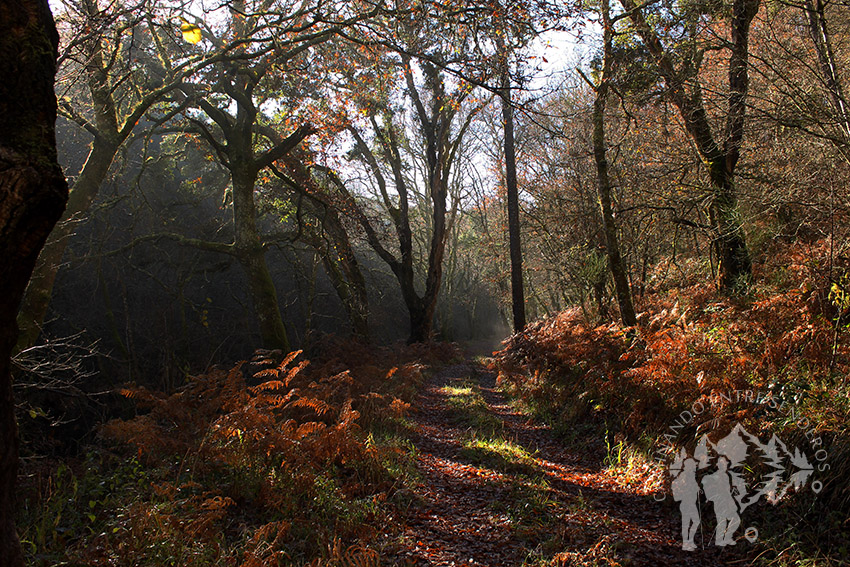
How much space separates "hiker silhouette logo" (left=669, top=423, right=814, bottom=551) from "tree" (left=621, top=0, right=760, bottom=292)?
11.3 feet

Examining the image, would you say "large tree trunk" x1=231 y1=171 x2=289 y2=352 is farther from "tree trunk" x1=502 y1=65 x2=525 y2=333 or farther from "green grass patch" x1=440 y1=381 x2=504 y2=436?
"tree trunk" x1=502 y1=65 x2=525 y2=333

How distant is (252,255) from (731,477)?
9.29 metres

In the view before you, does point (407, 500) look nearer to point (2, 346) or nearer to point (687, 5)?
point (2, 346)

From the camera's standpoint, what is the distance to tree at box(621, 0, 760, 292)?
6.78 m

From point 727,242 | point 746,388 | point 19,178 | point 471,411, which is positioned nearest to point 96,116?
point 19,178

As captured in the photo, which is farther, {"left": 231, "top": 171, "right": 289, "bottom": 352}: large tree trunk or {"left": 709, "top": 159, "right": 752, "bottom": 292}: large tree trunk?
{"left": 231, "top": 171, "right": 289, "bottom": 352}: large tree trunk

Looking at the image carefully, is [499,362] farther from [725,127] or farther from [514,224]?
[725,127]

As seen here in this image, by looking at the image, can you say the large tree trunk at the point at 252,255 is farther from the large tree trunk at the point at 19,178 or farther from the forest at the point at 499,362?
the large tree trunk at the point at 19,178

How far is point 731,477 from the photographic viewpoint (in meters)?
4.23

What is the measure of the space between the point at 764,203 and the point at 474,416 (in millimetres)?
5325

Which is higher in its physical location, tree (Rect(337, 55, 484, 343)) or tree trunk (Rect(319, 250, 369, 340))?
tree (Rect(337, 55, 484, 343))

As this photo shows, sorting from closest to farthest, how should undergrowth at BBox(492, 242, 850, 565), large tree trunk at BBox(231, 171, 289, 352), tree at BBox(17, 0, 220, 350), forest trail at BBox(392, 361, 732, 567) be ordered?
undergrowth at BBox(492, 242, 850, 565) < forest trail at BBox(392, 361, 732, 567) < tree at BBox(17, 0, 220, 350) < large tree trunk at BBox(231, 171, 289, 352)

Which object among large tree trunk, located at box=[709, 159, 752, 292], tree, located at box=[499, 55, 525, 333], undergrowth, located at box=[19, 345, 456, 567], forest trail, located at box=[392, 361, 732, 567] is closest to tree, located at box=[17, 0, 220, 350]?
undergrowth, located at box=[19, 345, 456, 567]

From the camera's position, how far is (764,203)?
6.01m
